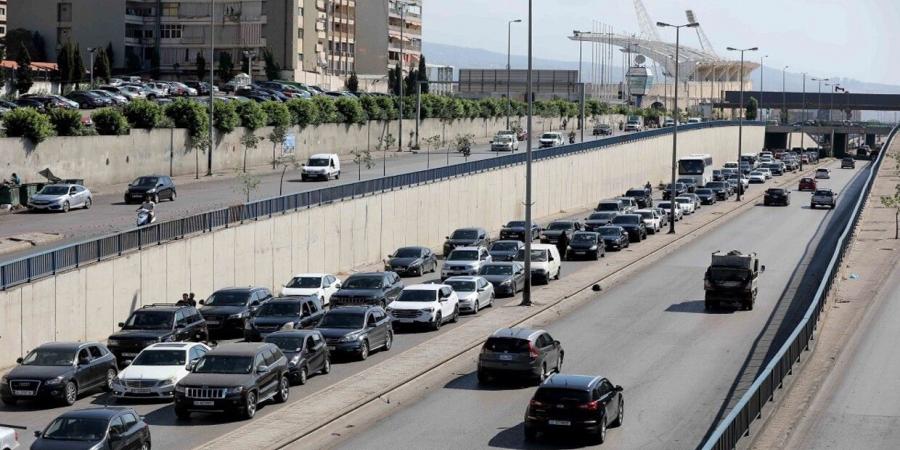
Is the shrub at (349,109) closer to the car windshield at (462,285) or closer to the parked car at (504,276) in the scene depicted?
the parked car at (504,276)

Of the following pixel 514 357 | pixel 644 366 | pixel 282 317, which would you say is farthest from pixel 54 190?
pixel 514 357

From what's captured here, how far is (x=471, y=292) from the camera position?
4438cm

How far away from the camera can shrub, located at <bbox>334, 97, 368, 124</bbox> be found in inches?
3782

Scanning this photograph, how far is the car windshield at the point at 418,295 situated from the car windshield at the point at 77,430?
726 inches

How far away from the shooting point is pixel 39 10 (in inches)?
5221

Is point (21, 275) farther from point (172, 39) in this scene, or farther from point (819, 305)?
point (172, 39)

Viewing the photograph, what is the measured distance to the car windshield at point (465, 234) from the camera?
2372 inches

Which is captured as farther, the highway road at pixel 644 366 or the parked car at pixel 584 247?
the parked car at pixel 584 247

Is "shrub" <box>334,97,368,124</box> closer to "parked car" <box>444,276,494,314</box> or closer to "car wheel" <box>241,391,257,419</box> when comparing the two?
"parked car" <box>444,276,494,314</box>

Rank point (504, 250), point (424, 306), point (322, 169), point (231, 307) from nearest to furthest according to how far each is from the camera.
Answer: point (231, 307) < point (424, 306) < point (504, 250) < point (322, 169)

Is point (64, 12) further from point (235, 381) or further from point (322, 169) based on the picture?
point (235, 381)

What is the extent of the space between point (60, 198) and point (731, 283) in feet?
91.9

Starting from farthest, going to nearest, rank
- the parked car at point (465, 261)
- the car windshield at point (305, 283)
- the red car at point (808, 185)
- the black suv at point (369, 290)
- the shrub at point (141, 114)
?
the red car at point (808, 185)
the shrub at point (141, 114)
the parked car at point (465, 261)
the car windshield at point (305, 283)
the black suv at point (369, 290)

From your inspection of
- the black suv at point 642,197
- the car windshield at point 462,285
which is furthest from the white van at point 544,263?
the black suv at point 642,197
